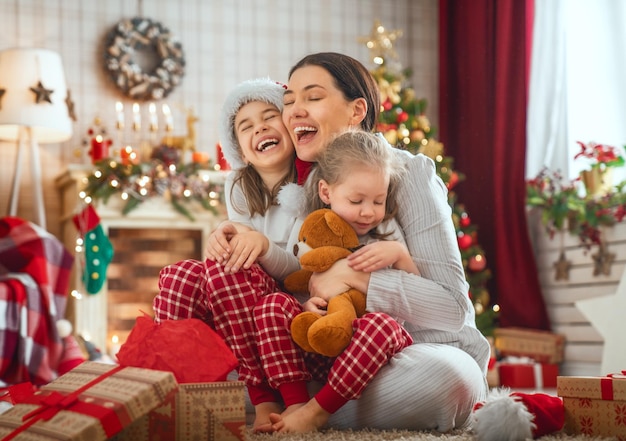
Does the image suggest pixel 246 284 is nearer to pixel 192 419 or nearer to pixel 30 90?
pixel 192 419

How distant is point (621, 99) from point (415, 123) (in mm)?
991

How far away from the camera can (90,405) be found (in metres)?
1.25

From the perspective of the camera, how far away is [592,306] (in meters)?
3.48

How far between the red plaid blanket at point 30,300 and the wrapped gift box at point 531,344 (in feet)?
7.14

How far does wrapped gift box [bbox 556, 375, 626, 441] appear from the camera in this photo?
1567 mm

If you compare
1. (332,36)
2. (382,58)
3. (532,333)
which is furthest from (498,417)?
(332,36)

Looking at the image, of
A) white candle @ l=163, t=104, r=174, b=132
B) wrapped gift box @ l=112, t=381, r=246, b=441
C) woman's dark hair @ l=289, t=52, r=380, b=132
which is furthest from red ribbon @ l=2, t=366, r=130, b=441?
white candle @ l=163, t=104, r=174, b=132

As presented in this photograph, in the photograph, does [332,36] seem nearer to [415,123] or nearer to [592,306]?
[415,123]

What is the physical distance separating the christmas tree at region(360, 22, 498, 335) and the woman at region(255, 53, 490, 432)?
2.33 meters

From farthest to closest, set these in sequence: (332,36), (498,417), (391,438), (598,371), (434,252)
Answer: (332,36)
(598,371)
(434,252)
(391,438)
(498,417)

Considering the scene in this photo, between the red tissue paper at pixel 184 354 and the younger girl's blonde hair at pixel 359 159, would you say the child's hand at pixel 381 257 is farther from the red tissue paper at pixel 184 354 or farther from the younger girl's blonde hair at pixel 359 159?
the red tissue paper at pixel 184 354

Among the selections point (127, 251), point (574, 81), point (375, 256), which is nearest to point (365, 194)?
point (375, 256)

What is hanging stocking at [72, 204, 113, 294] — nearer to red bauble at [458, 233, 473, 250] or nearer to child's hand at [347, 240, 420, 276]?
red bauble at [458, 233, 473, 250]

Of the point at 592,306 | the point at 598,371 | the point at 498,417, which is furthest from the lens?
the point at 598,371
